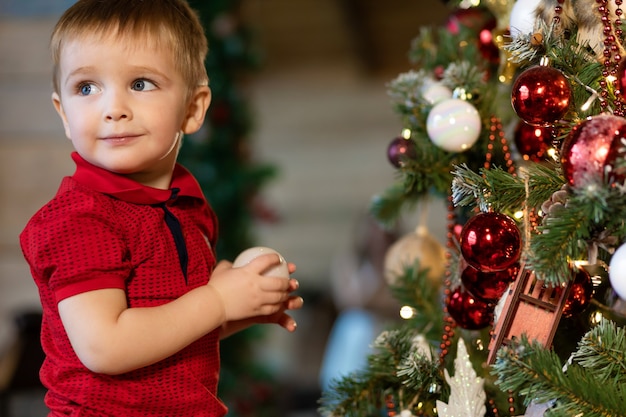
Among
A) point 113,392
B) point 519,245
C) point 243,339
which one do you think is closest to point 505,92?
point 519,245

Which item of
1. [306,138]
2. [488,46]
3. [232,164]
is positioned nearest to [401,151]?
[488,46]

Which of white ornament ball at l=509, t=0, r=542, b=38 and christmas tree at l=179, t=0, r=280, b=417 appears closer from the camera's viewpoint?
white ornament ball at l=509, t=0, r=542, b=38

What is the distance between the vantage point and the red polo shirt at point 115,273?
0.91 m

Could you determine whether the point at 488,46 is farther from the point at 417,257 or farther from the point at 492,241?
the point at 492,241

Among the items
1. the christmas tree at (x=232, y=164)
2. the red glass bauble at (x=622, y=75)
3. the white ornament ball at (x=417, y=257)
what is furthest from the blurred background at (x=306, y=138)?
the red glass bauble at (x=622, y=75)

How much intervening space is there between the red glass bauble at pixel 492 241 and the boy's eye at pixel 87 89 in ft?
1.55

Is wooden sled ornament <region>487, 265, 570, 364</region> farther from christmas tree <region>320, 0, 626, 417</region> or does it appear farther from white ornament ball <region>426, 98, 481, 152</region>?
white ornament ball <region>426, 98, 481, 152</region>

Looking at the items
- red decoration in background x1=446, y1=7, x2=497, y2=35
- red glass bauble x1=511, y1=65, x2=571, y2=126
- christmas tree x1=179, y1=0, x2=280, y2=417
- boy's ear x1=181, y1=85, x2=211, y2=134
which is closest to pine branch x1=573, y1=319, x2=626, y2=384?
red glass bauble x1=511, y1=65, x2=571, y2=126

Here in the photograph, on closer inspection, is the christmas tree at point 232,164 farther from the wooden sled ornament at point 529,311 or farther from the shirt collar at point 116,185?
the wooden sled ornament at point 529,311

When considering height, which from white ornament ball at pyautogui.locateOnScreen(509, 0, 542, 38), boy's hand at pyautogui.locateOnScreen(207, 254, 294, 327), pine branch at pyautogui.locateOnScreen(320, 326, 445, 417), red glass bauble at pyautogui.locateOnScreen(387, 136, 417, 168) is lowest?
pine branch at pyautogui.locateOnScreen(320, 326, 445, 417)

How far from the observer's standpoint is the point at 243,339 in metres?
2.83

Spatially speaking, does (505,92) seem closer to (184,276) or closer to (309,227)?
(184,276)

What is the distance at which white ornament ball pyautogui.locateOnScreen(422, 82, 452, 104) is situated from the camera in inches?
48.5

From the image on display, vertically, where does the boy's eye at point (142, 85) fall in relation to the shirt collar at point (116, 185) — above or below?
Answer: above
